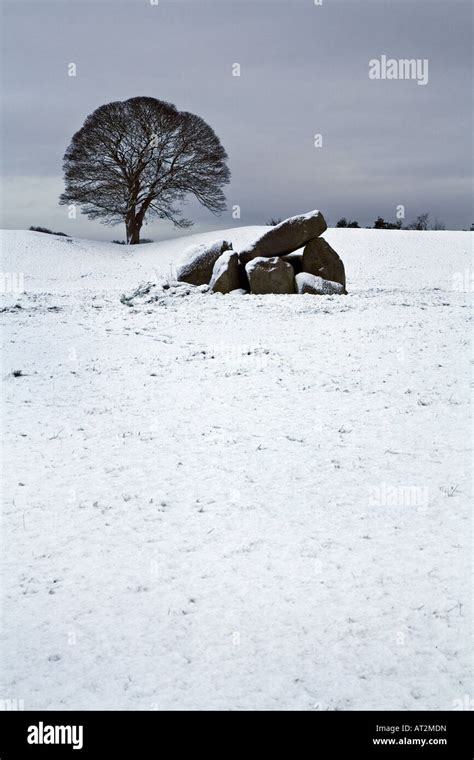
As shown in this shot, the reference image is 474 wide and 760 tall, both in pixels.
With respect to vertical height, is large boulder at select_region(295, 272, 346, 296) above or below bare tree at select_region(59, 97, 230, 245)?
below

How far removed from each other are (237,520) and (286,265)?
39.1ft

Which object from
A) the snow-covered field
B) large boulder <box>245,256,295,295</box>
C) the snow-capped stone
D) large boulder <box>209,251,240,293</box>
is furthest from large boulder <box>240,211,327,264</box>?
the snow-covered field

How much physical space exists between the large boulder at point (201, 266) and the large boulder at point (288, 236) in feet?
3.97

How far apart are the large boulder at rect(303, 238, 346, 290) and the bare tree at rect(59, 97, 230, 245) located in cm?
1896

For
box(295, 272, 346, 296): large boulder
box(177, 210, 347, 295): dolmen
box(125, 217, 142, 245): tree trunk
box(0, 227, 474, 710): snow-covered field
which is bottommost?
box(0, 227, 474, 710): snow-covered field

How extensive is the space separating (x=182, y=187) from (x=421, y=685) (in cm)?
3328

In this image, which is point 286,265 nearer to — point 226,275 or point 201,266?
point 226,275

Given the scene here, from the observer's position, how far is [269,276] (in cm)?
1653

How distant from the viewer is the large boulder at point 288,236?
17.0 meters

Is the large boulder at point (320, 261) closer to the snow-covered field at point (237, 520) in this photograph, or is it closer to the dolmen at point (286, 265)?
the dolmen at point (286, 265)

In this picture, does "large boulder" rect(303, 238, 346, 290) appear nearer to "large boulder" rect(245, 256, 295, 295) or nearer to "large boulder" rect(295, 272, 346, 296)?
"large boulder" rect(295, 272, 346, 296)

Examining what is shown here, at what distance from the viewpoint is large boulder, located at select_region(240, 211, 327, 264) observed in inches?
669
